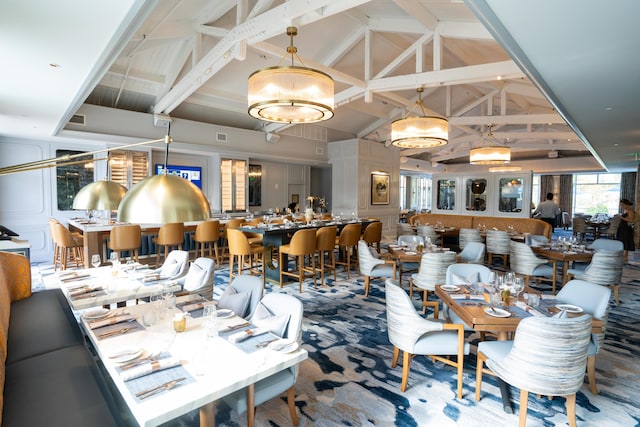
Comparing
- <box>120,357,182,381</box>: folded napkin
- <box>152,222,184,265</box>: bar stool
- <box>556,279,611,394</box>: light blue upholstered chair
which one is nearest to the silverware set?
<box>120,357,182,381</box>: folded napkin

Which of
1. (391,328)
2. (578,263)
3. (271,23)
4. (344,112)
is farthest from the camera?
(344,112)

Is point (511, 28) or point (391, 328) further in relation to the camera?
point (391, 328)

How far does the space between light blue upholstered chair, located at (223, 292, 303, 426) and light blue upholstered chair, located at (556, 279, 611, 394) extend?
224cm

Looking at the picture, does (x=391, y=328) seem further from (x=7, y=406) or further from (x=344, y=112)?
(x=344, y=112)

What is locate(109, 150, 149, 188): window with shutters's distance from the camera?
7672mm

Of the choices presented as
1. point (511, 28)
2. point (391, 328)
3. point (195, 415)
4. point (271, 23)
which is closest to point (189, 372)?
point (195, 415)

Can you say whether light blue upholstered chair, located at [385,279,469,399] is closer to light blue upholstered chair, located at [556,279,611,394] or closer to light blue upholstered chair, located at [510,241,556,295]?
light blue upholstered chair, located at [556,279,611,394]

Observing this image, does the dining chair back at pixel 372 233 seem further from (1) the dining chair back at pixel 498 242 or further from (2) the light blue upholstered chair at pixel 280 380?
(2) the light blue upholstered chair at pixel 280 380

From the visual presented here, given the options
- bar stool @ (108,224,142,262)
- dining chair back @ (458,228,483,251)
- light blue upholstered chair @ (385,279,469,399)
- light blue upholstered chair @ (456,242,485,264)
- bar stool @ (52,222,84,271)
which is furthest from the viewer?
dining chair back @ (458,228,483,251)

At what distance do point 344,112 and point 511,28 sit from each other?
853 centimetres

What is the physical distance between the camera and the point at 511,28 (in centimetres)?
204

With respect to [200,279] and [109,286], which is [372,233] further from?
[109,286]

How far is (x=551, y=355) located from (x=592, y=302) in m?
1.12

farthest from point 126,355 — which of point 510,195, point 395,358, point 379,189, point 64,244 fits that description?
point 379,189
